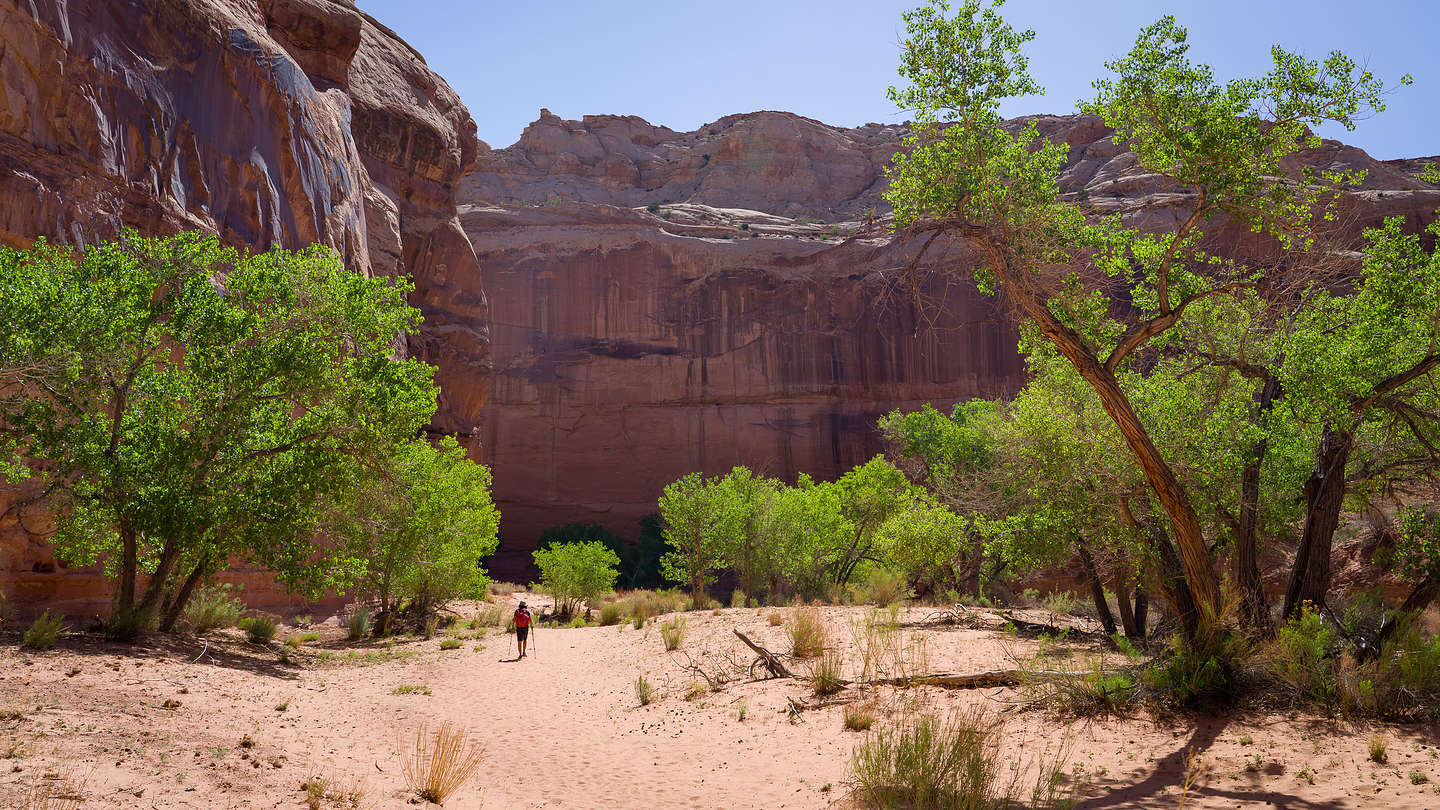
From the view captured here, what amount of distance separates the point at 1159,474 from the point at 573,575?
23.1m

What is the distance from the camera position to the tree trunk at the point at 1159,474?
881cm

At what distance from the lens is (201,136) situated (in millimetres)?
22453

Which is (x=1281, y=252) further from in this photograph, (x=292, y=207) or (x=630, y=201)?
(x=630, y=201)

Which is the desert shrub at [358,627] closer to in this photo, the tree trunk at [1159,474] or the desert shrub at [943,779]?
the desert shrub at [943,779]

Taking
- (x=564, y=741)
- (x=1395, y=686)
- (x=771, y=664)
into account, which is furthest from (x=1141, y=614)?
(x=564, y=741)

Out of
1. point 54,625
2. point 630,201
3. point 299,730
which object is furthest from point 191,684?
point 630,201

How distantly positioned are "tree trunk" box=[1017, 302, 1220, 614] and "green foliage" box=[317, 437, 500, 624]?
38.6ft

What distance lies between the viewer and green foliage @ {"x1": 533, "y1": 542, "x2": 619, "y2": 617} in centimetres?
2884

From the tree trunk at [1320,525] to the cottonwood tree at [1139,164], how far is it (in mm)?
1610

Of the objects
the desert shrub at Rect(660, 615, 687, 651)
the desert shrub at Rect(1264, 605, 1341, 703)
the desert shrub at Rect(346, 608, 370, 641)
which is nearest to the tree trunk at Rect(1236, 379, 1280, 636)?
the desert shrub at Rect(1264, 605, 1341, 703)

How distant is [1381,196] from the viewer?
42.8 metres

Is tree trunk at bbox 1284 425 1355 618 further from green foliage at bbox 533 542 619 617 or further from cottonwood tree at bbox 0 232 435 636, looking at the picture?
green foliage at bbox 533 542 619 617

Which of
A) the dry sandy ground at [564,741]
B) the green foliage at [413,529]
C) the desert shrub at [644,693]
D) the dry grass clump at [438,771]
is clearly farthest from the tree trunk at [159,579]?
the desert shrub at [644,693]

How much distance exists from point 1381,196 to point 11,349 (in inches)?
2203
